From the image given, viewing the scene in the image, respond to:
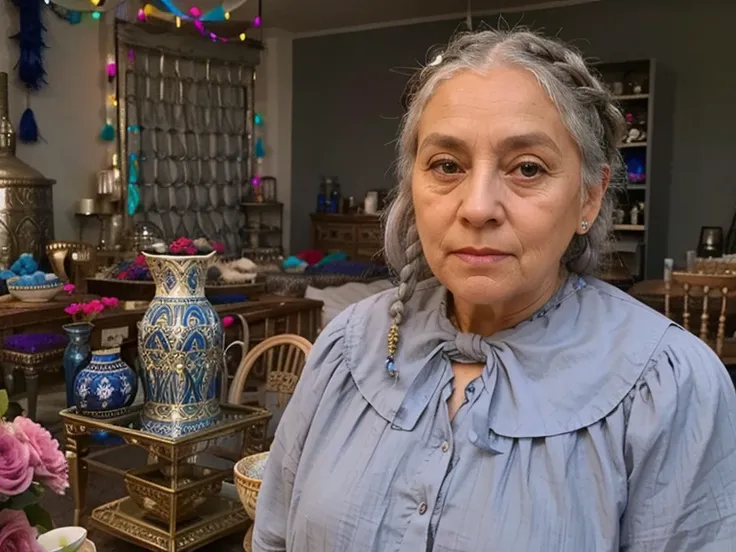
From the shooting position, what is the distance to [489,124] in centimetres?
92

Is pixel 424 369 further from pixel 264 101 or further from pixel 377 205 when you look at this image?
pixel 264 101

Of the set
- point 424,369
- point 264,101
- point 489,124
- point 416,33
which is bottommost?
point 424,369

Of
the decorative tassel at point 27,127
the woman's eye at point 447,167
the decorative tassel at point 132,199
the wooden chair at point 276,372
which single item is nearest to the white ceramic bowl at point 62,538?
the woman's eye at point 447,167

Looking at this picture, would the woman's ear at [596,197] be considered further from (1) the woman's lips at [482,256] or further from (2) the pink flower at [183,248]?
(2) the pink flower at [183,248]

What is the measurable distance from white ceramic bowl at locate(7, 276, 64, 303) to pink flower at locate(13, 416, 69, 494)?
3.00 m

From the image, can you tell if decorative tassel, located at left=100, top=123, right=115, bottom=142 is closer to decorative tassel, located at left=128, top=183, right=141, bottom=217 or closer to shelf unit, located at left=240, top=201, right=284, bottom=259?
decorative tassel, located at left=128, top=183, right=141, bottom=217

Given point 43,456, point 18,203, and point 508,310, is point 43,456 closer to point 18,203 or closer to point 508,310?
point 508,310

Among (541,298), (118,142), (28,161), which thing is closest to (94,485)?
(541,298)

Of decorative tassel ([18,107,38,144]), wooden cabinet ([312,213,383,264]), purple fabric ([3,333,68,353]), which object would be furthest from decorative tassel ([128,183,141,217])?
purple fabric ([3,333,68,353])

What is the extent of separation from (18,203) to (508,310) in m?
4.95

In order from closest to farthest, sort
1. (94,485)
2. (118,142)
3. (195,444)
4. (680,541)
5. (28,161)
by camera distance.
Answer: (680,541) < (195,444) < (94,485) < (28,161) < (118,142)

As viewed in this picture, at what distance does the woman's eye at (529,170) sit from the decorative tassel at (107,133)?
615 cm

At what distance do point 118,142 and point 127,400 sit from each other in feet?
15.3

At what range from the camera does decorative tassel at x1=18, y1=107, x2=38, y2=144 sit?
5814 mm
